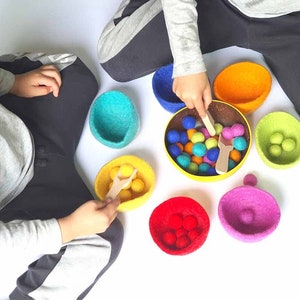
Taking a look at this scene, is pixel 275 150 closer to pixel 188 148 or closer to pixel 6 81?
pixel 188 148

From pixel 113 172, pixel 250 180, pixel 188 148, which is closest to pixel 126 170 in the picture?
pixel 113 172

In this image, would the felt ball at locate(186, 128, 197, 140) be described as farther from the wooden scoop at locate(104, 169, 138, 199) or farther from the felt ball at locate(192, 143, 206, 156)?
the wooden scoop at locate(104, 169, 138, 199)

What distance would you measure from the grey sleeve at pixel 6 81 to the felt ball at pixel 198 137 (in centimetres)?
35

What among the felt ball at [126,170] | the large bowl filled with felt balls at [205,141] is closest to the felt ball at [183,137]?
the large bowl filled with felt balls at [205,141]

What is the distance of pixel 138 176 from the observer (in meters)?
0.95

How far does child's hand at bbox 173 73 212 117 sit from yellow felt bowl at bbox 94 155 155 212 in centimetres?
17

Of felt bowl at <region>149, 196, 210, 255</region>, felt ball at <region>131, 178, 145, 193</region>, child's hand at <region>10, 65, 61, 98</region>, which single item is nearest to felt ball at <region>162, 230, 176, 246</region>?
felt bowl at <region>149, 196, 210, 255</region>

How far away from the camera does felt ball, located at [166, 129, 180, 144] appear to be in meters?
0.95

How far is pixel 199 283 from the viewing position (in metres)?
0.88

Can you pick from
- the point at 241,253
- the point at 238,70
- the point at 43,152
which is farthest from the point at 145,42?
the point at 241,253

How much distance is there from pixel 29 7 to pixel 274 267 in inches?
32.3

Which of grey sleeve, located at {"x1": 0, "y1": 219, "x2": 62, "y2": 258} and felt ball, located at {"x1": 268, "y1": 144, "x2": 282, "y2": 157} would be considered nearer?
grey sleeve, located at {"x1": 0, "y1": 219, "x2": 62, "y2": 258}

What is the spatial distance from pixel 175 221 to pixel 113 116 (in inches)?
10.1

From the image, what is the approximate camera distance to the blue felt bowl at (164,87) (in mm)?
1002
